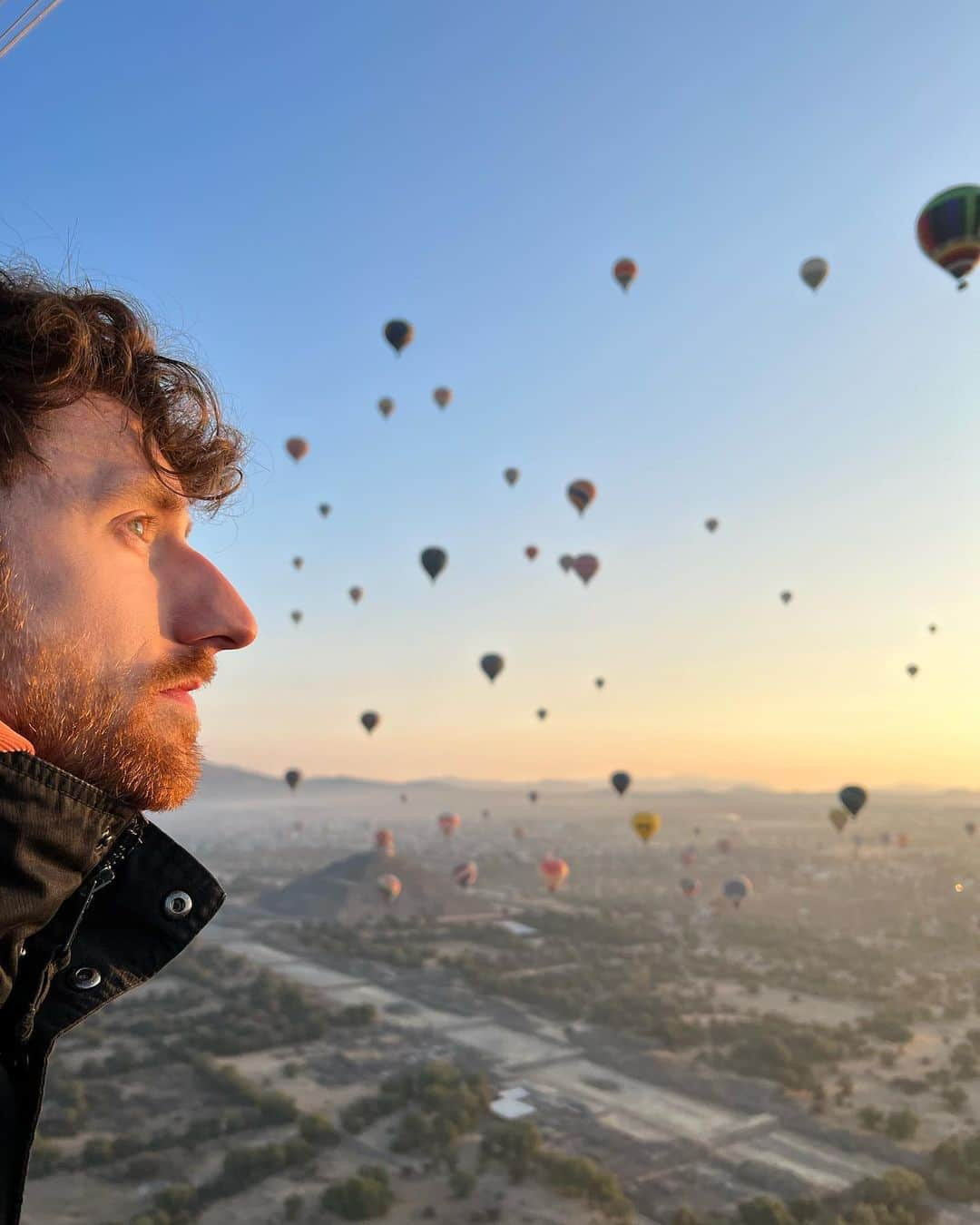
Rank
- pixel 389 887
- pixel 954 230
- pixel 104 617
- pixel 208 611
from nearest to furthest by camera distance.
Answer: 1. pixel 104 617
2. pixel 208 611
3. pixel 954 230
4. pixel 389 887

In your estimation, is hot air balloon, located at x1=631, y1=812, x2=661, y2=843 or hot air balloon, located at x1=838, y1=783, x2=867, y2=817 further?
hot air balloon, located at x1=631, y1=812, x2=661, y2=843

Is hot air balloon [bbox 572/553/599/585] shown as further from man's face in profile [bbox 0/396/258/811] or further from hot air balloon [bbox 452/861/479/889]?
man's face in profile [bbox 0/396/258/811]

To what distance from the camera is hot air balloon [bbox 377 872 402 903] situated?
62.5 meters

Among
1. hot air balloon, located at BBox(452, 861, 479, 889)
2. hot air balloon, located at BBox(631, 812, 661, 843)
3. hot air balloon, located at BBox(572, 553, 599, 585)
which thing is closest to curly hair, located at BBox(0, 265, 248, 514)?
hot air balloon, located at BBox(572, 553, 599, 585)

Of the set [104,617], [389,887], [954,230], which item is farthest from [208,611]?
[389,887]

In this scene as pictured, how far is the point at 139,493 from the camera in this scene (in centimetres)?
138

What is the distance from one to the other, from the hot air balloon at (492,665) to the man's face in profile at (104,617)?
41732 mm

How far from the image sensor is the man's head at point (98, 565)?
3.96 ft

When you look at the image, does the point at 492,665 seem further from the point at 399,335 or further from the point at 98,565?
the point at 98,565

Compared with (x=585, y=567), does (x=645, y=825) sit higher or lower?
lower

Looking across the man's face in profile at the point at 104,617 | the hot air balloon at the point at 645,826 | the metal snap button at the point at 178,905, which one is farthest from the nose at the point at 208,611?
the hot air balloon at the point at 645,826

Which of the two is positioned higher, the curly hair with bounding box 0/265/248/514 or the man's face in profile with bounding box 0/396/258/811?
the curly hair with bounding box 0/265/248/514

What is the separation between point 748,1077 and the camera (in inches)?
1175

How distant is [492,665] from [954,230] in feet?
87.5
